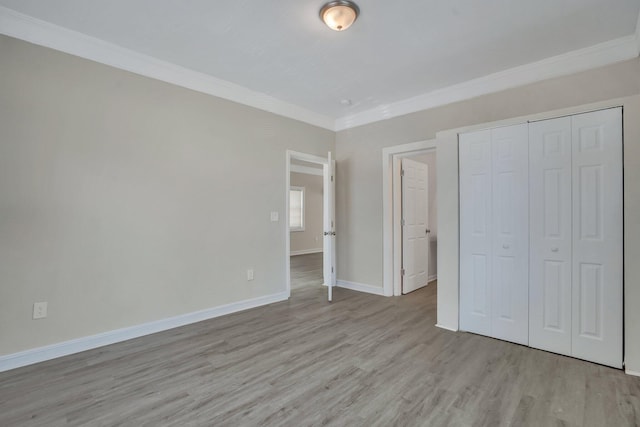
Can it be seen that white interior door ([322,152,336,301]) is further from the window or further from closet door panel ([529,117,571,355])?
the window

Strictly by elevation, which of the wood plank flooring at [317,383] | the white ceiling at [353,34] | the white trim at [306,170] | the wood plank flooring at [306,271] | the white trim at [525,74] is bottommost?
the wood plank flooring at [306,271]

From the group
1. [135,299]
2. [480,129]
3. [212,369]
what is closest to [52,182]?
[135,299]

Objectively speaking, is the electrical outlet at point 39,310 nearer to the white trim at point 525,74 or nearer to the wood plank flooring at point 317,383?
the wood plank flooring at point 317,383

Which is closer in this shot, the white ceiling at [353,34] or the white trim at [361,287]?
the white ceiling at [353,34]

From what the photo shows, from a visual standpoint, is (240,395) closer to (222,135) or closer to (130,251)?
(130,251)

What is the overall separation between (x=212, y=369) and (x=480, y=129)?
10.7 ft

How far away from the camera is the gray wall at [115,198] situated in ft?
7.98

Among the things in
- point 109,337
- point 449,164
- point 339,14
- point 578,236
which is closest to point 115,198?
point 109,337

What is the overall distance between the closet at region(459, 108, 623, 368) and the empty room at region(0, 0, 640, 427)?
16 millimetres

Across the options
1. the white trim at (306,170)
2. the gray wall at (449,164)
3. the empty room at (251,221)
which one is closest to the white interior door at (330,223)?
the gray wall at (449,164)

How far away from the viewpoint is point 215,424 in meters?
1.75

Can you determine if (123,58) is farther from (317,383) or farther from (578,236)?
(578,236)

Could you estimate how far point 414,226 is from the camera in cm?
473

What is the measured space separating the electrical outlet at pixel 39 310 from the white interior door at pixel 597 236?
173 inches
